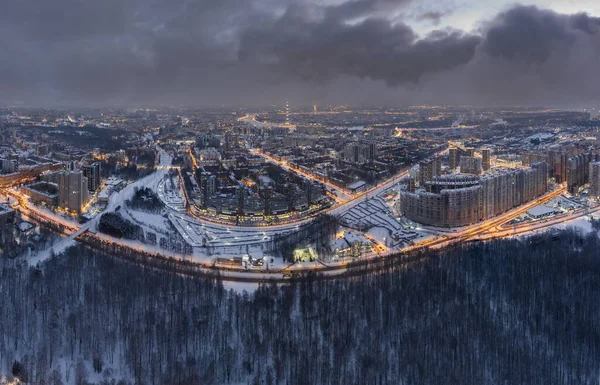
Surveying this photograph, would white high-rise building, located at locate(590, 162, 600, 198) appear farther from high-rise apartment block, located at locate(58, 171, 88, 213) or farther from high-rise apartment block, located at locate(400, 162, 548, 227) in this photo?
high-rise apartment block, located at locate(58, 171, 88, 213)

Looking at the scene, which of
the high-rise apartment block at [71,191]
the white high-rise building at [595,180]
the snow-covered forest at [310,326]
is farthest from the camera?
the white high-rise building at [595,180]

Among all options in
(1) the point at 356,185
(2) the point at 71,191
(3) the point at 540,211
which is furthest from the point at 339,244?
(2) the point at 71,191

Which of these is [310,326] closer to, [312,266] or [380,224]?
[312,266]

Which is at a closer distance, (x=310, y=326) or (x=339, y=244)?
(x=310, y=326)

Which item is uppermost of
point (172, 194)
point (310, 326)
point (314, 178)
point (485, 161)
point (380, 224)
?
point (485, 161)

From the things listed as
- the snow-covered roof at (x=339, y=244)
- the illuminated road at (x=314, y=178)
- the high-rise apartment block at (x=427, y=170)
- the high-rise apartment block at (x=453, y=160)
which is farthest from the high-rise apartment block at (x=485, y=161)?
the snow-covered roof at (x=339, y=244)

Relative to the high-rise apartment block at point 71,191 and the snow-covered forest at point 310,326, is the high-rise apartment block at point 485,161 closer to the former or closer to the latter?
the snow-covered forest at point 310,326

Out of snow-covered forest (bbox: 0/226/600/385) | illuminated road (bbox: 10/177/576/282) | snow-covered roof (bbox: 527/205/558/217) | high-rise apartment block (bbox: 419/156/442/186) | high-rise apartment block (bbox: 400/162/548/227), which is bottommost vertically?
snow-covered forest (bbox: 0/226/600/385)

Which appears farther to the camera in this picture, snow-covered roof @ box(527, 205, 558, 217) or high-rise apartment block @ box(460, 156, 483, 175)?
high-rise apartment block @ box(460, 156, 483, 175)

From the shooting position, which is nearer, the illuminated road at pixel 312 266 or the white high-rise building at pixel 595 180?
the illuminated road at pixel 312 266

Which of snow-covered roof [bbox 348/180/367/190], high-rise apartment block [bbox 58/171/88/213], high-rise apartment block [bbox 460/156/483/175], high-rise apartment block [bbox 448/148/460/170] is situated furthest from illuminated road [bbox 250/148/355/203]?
high-rise apartment block [bbox 58/171/88/213]
